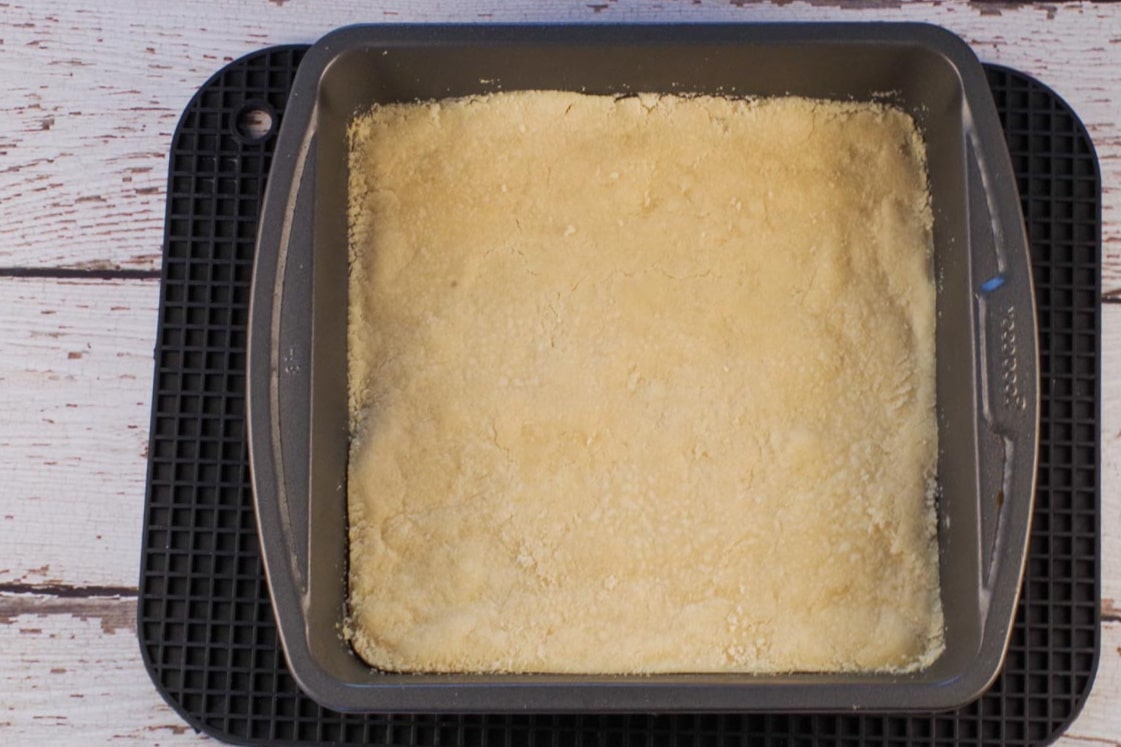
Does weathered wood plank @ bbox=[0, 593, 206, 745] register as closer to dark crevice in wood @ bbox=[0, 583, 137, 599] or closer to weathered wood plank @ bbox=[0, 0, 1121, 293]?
dark crevice in wood @ bbox=[0, 583, 137, 599]

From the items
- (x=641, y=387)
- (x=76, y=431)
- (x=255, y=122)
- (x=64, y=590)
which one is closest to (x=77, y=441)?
(x=76, y=431)

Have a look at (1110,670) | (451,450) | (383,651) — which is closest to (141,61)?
(451,450)

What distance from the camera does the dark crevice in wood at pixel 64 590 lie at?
0.89 m

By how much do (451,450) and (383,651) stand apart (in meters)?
0.17

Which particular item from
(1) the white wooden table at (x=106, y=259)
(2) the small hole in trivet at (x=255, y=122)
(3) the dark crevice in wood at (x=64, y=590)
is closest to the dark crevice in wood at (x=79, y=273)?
(1) the white wooden table at (x=106, y=259)

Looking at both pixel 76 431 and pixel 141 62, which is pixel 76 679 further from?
pixel 141 62

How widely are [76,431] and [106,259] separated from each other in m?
0.16

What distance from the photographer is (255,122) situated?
90cm

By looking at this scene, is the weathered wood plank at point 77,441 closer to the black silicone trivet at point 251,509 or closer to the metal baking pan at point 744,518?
the black silicone trivet at point 251,509

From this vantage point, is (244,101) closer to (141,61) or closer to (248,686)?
(141,61)

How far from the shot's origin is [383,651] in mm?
802

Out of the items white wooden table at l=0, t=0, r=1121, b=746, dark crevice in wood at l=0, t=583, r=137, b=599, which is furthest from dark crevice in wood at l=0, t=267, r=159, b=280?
dark crevice in wood at l=0, t=583, r=137, b=599

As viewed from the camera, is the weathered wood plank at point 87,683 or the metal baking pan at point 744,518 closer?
the metal baking pan at point 744,518

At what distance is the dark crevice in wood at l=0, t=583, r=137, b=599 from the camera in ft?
2.93
